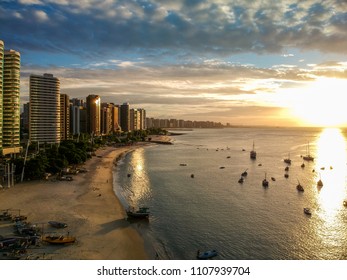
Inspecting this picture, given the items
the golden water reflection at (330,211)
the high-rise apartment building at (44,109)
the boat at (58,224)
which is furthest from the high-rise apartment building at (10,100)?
the golden water reflection at (330,211)

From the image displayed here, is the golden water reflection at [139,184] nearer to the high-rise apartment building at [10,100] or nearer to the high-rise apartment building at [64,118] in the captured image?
the high-rise apartment building at [10,100]

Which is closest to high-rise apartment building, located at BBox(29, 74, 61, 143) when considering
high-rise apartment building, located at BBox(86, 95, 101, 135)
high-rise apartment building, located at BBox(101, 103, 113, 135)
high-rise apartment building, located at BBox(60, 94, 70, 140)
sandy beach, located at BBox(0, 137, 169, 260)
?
high-rise apartment building, located at BBox(60, 94, 70, 140)

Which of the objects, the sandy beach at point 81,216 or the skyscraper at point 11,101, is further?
the skyscraper at point 11,101

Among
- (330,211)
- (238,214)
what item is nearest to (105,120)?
(238,214)

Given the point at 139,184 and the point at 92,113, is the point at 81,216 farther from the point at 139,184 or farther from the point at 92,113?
the point at 92,113

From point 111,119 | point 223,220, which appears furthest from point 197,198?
point 111,119

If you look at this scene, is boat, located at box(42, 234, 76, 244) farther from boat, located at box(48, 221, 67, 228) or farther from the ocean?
the ocean
